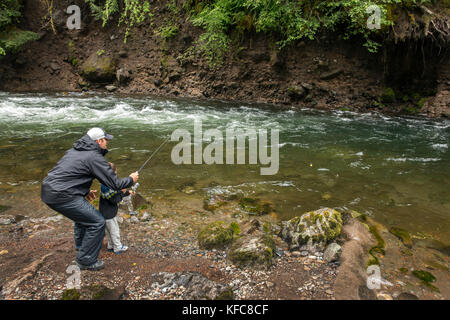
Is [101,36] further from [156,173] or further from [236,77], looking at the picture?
[156,173]

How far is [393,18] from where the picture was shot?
1233 centimetres

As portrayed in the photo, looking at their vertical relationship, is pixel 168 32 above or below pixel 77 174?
above

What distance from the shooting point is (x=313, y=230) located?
4.54 m

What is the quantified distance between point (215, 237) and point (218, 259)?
14.4 inches

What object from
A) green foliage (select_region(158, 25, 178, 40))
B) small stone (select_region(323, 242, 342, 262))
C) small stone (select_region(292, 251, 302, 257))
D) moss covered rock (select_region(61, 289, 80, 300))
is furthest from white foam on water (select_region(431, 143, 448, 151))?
green foliage (select_region(158, 25, 178, 40))

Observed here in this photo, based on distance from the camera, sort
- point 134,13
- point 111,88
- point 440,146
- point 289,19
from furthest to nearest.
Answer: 1. point 134,13
2. point 111,88
3. point 289,19
4. point 440,146

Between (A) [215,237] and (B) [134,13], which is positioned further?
(B) [134,13]

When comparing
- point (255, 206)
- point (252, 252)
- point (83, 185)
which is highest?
point (83, 185)

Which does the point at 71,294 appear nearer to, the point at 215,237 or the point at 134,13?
the point at 215,237

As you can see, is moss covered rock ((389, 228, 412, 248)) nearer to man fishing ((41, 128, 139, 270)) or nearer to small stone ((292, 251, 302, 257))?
small stone ((292, 251, 302, 257))

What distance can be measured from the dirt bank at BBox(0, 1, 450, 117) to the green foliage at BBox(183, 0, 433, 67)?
0.64 m

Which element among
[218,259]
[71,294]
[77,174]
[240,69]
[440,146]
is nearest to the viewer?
[71,294]

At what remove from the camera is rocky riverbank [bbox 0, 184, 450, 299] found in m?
3.49

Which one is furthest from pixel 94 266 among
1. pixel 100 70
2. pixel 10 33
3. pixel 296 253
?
pixel 10 33
